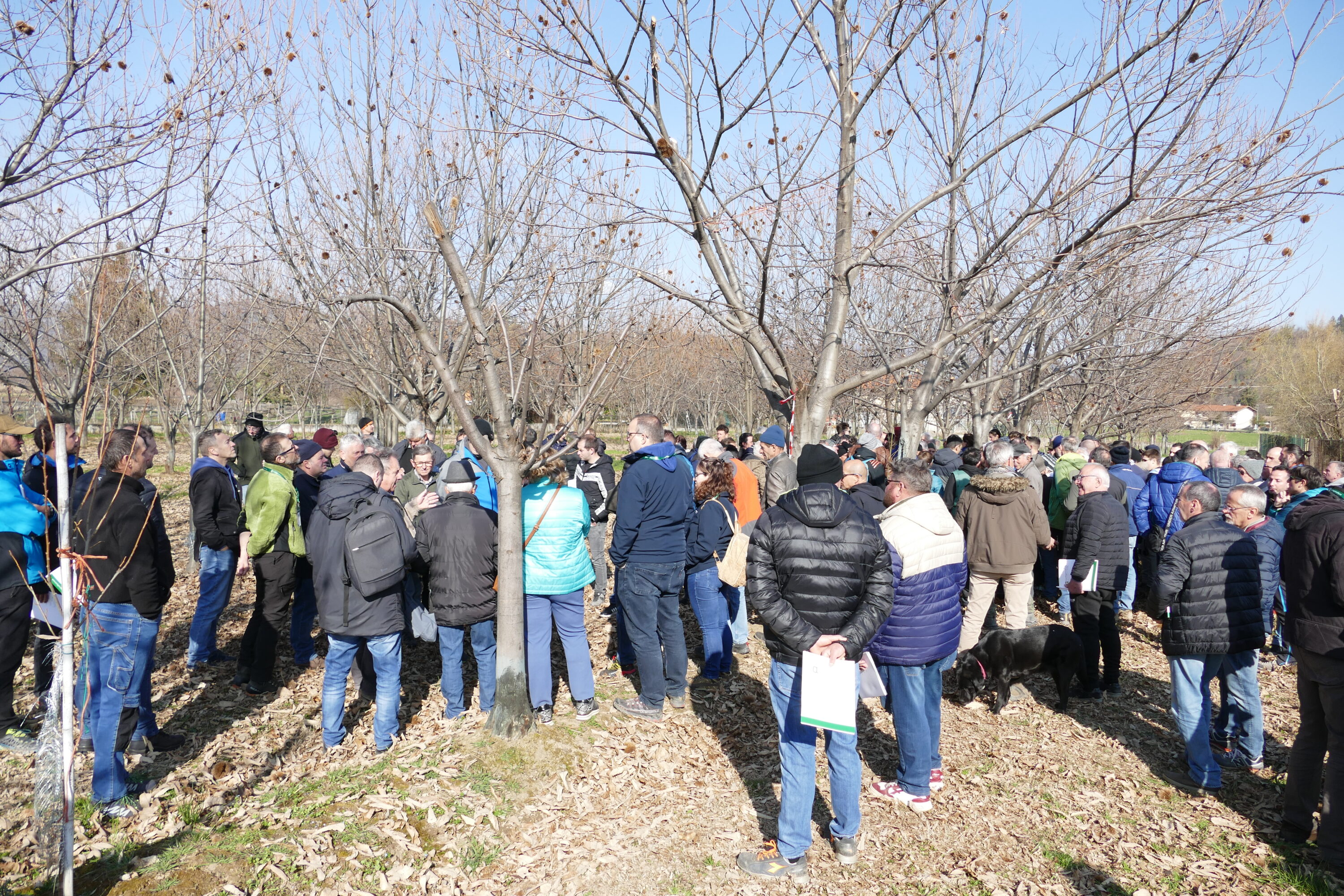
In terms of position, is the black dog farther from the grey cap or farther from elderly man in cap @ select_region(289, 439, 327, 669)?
elderly man in cap @ select_region(289, 439, 327, 669)

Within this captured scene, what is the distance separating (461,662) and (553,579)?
90 cm

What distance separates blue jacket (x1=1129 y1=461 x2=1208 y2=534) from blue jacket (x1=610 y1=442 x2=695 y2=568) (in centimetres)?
518

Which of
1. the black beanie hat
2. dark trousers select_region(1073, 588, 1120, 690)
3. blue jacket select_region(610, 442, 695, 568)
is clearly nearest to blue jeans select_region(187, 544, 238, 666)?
blue jacket select_region(610, 442, 695, 568)

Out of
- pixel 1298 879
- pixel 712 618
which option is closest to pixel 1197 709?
pixel 1298 879

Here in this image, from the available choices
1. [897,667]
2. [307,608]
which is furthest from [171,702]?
[897,667]

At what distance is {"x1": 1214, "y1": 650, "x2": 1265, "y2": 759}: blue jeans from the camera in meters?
4.92

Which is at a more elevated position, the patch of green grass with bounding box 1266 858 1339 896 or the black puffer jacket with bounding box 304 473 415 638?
the black puffer jacket with bounding box 304 473 415 638

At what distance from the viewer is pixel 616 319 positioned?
12594 mm

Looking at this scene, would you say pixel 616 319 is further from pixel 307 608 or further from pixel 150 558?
pixel 150 558

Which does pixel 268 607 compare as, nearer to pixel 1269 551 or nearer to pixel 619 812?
pixel 619 812

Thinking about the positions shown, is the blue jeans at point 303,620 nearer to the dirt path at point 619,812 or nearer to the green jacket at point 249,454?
the dirt path at point 619,812

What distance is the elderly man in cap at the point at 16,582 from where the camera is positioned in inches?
188

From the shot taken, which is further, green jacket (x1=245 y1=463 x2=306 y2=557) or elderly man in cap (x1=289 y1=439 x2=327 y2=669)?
elderly man in cap (x1=289 y1=439 x2=327 y2=669)

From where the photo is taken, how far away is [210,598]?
634 centimetres
